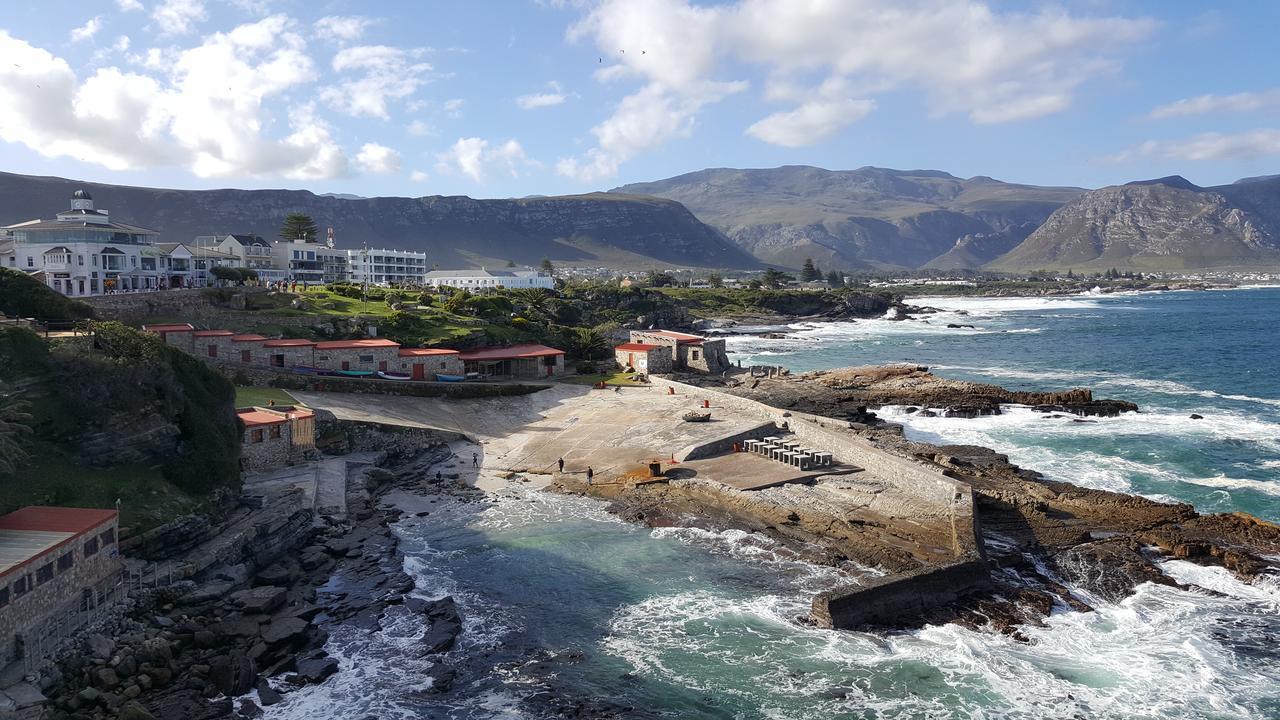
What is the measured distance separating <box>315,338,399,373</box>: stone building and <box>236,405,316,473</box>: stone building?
36.7 feet

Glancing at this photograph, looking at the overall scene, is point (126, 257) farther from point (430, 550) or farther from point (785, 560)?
point (785, 560)

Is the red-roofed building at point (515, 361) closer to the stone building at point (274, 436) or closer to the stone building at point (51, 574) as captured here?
the stone building at point (274, 436)

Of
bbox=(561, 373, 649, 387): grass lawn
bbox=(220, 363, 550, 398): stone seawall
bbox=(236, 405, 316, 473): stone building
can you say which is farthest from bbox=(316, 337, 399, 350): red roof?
bbox=(236, 405, 316, 473): stone building

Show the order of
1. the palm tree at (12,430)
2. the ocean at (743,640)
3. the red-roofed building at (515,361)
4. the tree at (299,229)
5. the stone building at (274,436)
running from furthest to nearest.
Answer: the tree at (299,229) < the red-roofed building at (515,361) < the stone building at (274,436) < the palm tree at (12,430) < the ocean at (743,640)

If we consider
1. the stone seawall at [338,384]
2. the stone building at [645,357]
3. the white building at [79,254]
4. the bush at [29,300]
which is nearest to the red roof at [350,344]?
the stone seawall at [338,384]

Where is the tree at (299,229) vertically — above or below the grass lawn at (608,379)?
above

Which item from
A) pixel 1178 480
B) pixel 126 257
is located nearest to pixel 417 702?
pixel 1178 480

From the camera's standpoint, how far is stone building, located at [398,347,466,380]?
157 ft

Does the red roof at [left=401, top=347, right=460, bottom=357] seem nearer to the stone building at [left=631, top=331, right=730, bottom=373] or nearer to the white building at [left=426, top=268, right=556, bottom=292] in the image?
the stone building at [left=631, top=331, right=730, bottom=373]

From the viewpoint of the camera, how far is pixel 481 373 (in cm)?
5106

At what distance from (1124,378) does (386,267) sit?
3519 inches

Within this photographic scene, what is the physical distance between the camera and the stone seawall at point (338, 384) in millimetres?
43156

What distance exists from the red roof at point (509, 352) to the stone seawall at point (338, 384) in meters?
4.85

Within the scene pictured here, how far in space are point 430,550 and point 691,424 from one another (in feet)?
54.2
